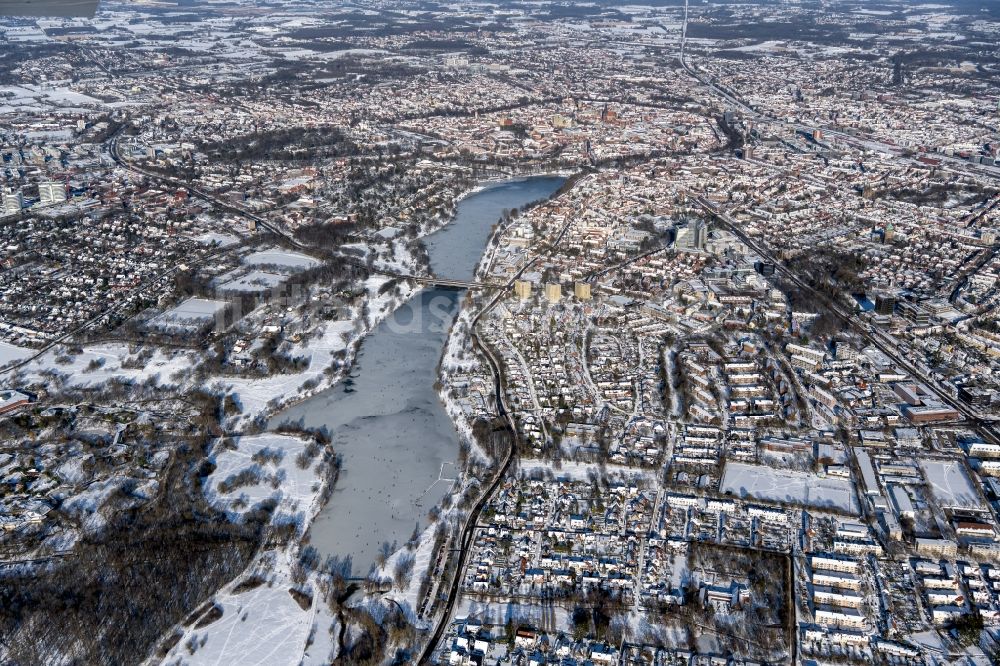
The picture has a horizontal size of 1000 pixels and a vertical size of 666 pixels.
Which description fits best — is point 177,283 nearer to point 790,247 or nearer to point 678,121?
point 790,247

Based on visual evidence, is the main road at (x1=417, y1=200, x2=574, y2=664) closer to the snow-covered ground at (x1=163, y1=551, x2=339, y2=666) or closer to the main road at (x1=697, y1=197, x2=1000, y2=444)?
the snow-covered ground at (x1=163, y1=551, x2=339, y2=666)

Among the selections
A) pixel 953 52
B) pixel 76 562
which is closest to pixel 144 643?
pixel 76 562

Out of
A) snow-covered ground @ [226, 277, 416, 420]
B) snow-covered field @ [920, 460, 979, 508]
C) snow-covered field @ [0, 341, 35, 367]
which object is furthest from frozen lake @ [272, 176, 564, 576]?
snow-covered field @ [920, 460, 979, 508]

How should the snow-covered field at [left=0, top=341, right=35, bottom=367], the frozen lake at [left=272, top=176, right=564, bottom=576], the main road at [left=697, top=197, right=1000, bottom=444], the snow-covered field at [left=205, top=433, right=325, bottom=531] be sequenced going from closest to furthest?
1. the frozen lake at [left=272, top=176, right=564, bottom=576]
2. the snow-covered field at [left=205, top=433, right=325, bottom=531]
3. the main road at [left=697, top=197, right=1000, bottom=444]
4. the snow-covered field at [left=0, top=341, right=35, bottom=367]

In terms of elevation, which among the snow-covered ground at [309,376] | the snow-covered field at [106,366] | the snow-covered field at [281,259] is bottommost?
the snow-covered ground at [309,376]

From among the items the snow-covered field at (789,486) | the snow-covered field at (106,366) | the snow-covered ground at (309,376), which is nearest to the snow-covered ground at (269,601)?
the snow-covered ground at (309,376)

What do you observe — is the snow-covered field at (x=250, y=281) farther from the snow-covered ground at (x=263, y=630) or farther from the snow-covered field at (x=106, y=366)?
the snow-covered ground at (x=263, y=630)
